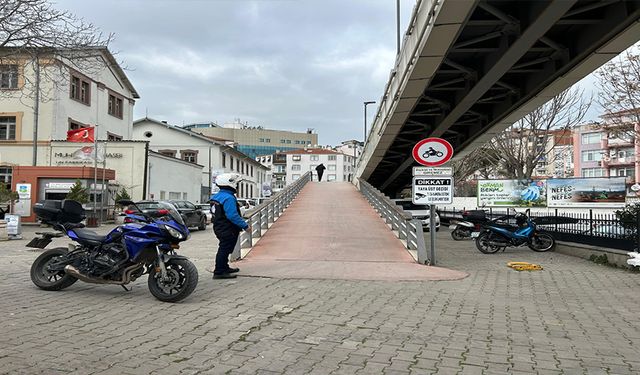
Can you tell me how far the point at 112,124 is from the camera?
122 feet

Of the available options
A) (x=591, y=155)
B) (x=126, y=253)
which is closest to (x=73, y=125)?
(x=126, y=253)

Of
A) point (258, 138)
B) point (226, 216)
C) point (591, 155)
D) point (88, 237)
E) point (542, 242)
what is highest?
point (258, 138)

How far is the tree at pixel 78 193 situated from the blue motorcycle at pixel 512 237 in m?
17.6

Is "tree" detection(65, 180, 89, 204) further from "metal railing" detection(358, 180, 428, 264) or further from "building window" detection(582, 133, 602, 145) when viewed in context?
"building window" detection(582, 133, 602, 145)

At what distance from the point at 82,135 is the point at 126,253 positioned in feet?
84.9

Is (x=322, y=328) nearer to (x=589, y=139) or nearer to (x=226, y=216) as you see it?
(x=226, y=216)

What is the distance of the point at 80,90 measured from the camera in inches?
1296

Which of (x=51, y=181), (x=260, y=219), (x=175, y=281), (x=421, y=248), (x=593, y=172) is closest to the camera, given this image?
(x=175, y=281)

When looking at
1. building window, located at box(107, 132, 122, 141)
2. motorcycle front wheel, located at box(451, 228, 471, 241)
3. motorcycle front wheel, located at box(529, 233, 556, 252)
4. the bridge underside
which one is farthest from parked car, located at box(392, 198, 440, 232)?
building window, located at box(107, 132, 122, 141)

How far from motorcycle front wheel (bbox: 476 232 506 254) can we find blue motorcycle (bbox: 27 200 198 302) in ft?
32.0

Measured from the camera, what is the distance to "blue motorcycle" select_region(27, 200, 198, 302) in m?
6.21

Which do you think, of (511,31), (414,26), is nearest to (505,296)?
(511,31)

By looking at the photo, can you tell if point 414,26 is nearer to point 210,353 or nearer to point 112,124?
point 210,353

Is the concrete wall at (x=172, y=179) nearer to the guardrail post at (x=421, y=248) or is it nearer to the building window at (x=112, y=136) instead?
the building window at (x=112, y=136)
